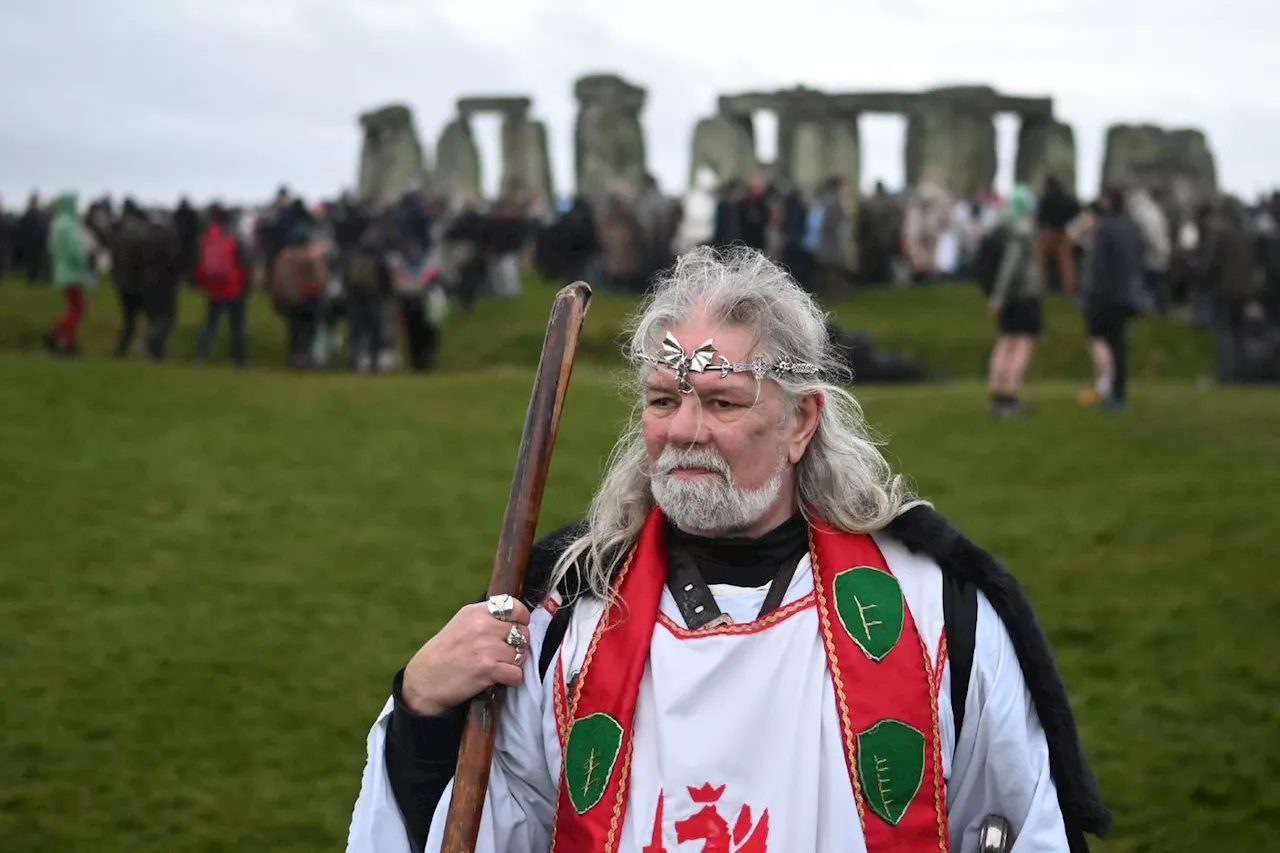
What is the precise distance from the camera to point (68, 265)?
19109mm

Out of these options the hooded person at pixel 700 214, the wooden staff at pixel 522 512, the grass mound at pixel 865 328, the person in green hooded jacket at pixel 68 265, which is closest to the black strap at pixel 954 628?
the wooden staff at pixel 522 512

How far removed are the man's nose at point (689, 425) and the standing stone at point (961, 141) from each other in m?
36.6

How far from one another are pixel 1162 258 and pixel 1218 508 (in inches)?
521

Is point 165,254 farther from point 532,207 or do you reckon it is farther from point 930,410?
point 532,207

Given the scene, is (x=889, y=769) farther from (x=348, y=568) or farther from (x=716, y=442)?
(x=348, y=568)

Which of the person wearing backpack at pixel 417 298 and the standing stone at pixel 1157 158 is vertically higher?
the standing stone at pixel 1157 158

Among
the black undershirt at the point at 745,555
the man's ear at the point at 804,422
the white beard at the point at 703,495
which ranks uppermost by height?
the man's ear at the point at 804,422

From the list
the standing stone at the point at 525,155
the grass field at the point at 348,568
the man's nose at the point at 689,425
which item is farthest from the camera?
the standing stone at the point at 525,155

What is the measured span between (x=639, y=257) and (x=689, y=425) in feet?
73.9

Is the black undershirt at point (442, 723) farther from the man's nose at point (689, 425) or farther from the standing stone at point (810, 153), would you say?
the standing stone at point (810, 153)

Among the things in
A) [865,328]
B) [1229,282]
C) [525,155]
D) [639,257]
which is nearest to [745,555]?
[1229,282]

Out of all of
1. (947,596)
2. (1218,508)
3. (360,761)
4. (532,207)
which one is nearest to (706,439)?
(947,596)

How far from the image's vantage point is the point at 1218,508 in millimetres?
11070

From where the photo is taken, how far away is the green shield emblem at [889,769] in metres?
3.16
